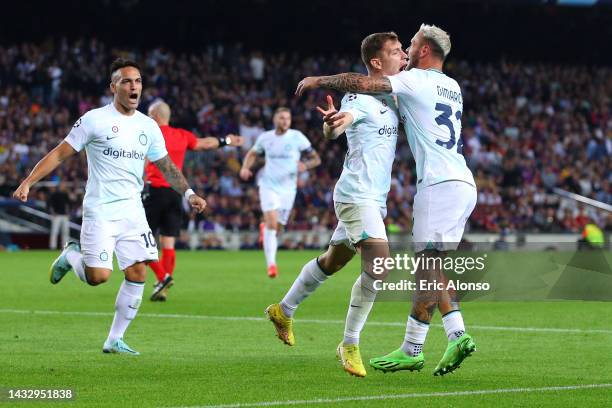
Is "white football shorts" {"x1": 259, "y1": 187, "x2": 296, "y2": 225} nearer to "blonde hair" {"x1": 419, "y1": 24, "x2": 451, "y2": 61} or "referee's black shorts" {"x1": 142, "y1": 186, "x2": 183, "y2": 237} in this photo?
"referee's black shorts" {"x1": 142, "y1": 186, "x2": 183, "y2": 237}

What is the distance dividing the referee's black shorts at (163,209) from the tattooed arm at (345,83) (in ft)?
28.3

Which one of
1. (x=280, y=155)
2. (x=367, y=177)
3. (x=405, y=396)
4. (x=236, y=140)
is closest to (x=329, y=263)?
(x=367, y=177)

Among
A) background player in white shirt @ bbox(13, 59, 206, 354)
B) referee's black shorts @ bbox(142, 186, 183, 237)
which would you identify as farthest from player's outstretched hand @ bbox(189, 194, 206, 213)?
referee's black shorts @ bbox(142, 186, 183, 237)

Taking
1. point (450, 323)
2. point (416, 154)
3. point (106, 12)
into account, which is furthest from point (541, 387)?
point (106, 12)

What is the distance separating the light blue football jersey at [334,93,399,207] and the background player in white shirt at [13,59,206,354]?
1.43m

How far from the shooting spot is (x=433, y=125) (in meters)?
8.37

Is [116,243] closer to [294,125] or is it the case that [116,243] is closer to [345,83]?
[345,83]

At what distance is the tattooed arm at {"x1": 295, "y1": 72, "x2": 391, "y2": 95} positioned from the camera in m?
7.70

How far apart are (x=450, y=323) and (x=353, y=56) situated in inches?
1367

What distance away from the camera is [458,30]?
44.7m

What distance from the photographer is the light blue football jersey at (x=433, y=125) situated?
8297 millimetres

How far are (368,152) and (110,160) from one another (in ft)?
7.18

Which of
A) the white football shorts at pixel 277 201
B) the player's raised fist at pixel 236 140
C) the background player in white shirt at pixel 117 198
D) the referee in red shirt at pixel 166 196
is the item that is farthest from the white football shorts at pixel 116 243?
the white football shorts at pixel 277 201

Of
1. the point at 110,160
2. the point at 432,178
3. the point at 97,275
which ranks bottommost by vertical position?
the point at 97,275
